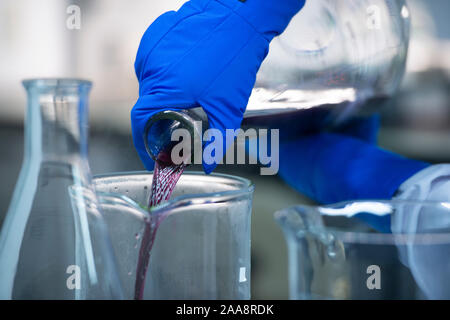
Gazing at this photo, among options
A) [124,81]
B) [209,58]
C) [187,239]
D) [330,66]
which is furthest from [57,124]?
[124,81]

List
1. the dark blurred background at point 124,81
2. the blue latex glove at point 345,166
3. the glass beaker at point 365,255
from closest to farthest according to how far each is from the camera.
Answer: the glass beaker at point 365,255
the blue latex glove at point 345,166
the dark blurred background at point 124,81

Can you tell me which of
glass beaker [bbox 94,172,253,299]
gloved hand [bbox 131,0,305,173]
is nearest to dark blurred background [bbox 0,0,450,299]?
gloved hand [bbox 131,0,305,173]

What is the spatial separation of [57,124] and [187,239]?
0.39ft

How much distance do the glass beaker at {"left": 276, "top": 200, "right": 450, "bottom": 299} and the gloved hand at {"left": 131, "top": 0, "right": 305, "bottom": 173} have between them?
23 cm

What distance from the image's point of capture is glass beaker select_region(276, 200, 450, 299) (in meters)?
0.30

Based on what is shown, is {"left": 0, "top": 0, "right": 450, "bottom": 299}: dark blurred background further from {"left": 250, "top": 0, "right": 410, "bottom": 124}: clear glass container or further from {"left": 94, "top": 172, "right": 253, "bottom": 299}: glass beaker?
{"left": 94, "top": 172, "right": 253, "bottom": 299}: glass beaker

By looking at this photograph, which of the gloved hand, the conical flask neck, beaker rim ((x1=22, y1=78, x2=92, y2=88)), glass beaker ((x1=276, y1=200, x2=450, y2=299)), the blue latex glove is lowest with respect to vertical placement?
glass beaker ((x1=276, y1=200, x2=450, y2=299))

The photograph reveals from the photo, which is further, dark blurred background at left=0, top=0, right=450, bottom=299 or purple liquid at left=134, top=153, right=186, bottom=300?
dark blurred background at left=0, top=0, right=450, bottom=299

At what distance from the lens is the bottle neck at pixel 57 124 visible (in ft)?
1.03

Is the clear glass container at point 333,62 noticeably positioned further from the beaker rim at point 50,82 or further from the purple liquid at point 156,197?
the beaker rim at point 50,82

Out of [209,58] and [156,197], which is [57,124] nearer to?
[156,197]

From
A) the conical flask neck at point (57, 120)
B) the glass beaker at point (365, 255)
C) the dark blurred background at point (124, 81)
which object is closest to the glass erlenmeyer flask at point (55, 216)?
the conical flask neck at point (57, 120)

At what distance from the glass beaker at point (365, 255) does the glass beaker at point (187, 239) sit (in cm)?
4
